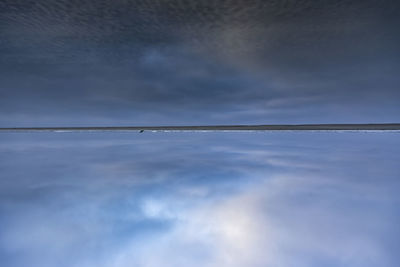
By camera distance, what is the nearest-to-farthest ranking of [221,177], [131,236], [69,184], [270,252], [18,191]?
[270,252] → [131,236] → [18,191] → [69,184] → [221,177]

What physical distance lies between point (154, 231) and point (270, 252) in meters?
2.55

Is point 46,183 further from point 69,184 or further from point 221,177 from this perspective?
point 221,177

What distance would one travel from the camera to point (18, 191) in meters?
7.66

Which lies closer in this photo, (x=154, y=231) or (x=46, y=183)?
(x=154, y=231)

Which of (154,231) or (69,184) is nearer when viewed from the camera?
(154,231)

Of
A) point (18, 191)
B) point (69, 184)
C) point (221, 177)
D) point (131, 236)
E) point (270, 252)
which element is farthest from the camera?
point (221, 177)

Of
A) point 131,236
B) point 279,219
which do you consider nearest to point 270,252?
point 279,219

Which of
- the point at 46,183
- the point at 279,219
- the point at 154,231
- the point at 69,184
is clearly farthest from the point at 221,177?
the point at 46,183

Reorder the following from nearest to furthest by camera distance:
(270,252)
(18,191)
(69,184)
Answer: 1. (270,252)
2. (18,191)
3. (69,184)

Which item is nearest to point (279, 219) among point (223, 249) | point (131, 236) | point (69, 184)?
point (223, 249)

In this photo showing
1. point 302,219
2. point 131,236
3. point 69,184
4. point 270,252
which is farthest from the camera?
point 69,184

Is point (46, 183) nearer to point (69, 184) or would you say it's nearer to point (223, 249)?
point (69, 184)

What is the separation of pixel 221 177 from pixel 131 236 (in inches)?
215

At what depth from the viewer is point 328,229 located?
15.7ft
